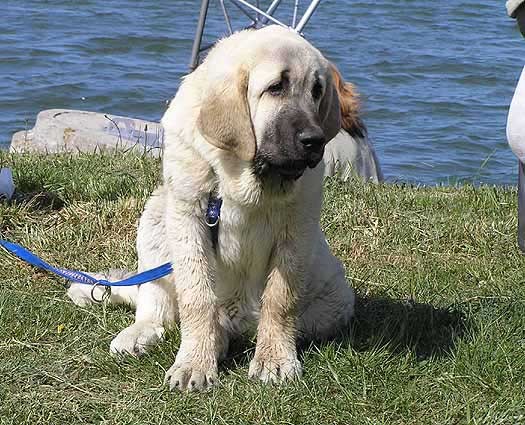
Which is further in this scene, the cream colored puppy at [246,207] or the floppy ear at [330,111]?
the floppy ear at [330,111]

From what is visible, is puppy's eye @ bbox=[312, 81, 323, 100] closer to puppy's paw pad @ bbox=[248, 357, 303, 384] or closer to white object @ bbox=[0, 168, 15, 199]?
puppy's paw pad @ bbox=[248, 357, 303, 384]

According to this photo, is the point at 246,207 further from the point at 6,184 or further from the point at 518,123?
the point at 6,184

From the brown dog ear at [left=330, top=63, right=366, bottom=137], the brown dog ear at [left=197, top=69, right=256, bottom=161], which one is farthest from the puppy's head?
the brown dog ear at [left=330, top=63, right=366, bottom=137]

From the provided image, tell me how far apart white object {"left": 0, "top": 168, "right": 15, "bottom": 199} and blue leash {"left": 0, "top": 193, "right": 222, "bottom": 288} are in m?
0.62

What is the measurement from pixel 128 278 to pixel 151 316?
36 cm

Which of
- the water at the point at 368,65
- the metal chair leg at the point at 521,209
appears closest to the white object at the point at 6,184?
the metal chair leg at the point at 521,209

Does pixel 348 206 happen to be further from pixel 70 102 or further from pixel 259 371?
pixel 70 102

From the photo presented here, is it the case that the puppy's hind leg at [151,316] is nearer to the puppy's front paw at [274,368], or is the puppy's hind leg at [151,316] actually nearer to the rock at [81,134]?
the puppy's front paw at [274,368]

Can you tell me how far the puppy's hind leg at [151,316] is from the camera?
4.72 m

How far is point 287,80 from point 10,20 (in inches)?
522

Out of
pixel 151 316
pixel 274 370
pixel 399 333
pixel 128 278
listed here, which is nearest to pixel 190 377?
pixel 274 370

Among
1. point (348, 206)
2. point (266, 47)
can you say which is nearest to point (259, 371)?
point (266, 47)

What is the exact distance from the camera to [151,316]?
4.89m

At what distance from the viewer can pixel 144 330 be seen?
4785mm
